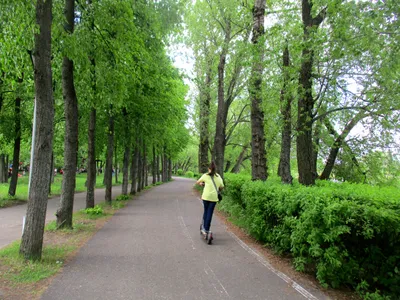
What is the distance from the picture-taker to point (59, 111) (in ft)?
54.4

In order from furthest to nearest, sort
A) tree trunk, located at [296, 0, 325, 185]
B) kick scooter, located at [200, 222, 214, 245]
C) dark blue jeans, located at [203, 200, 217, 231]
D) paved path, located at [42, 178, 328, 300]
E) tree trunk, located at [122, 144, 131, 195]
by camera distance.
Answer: tree trunk, located at [122, 144, 131, 195]
tree trunk, located at [296, 0, 325, 185]
dark blue jeans, located at [203, 200, 217, 231]
kick scooter, located at [200, 222, 214, 245]
paved path, located at [42, 178, 328, 300]

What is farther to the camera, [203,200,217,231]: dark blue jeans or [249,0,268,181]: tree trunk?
[249,0,268,181]: tree trunk

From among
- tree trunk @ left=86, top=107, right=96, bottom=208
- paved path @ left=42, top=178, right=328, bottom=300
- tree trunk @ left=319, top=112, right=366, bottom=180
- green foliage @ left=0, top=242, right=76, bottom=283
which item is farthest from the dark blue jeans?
tree trunk @ left=319, top=112, right=366, bottom=180

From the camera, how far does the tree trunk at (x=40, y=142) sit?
5402 mm

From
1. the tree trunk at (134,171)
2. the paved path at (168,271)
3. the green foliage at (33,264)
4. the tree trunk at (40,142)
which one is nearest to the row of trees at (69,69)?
the tree trunk at (40,142)

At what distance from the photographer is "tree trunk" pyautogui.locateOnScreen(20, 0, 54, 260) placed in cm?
540

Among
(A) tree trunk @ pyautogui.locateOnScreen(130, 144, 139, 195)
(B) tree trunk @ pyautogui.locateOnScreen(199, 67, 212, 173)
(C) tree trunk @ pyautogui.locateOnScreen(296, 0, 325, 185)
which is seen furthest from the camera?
(B) tree trunk @ pyautogui.locateOnScreen(199, 67, 212, 173)

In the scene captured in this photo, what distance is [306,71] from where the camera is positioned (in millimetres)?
9367

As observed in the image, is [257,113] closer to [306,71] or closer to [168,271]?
[306,71]

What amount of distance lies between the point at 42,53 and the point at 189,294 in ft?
15.2

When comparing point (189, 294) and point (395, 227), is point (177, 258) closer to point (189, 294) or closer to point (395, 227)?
point (189, 294)

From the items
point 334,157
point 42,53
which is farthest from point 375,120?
point 42,53

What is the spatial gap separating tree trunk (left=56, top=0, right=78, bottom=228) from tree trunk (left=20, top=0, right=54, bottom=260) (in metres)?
2.68

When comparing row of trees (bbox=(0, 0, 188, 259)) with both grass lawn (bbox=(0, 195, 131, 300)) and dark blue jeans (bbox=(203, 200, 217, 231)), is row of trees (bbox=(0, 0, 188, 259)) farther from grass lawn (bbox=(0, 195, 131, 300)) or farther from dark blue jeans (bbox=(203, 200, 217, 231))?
dark blue jeans (bbox=(203, 200, 217, 231))
